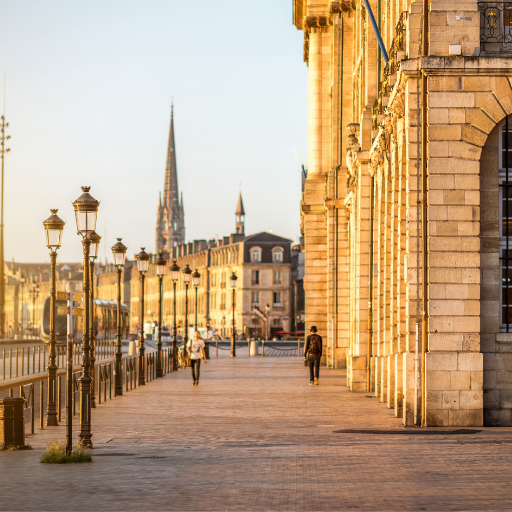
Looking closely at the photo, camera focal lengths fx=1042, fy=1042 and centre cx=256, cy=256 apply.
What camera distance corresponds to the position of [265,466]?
13.5 metres

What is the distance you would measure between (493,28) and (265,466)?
9193mm

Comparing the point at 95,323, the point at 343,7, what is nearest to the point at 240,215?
the point at 95,323

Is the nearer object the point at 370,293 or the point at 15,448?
the point at 15,448

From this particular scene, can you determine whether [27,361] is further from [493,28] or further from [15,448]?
[493,28]

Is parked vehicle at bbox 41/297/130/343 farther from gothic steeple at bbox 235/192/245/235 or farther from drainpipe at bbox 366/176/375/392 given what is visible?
gothic steeple at bbox 235/192/245/235

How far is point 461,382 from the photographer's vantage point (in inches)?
690

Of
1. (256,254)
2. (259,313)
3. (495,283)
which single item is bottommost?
(259,313)

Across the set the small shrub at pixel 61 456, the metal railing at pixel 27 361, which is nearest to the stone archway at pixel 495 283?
the small shrub at pixel 61 456

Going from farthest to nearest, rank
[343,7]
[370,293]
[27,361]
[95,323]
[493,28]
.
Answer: [95,323]
[27,361]
[343,7]
[370,293]
[493,28]

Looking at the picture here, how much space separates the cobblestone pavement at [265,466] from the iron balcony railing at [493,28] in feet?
21.9

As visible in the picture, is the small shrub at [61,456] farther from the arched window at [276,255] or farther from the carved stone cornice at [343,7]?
the arched window at [276,255]

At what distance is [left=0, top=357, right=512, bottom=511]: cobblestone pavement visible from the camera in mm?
10812

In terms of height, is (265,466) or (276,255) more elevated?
(276,255)

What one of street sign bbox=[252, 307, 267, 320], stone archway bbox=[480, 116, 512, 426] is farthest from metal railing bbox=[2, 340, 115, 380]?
street sign bbox=[252, 307, 267, 320]
